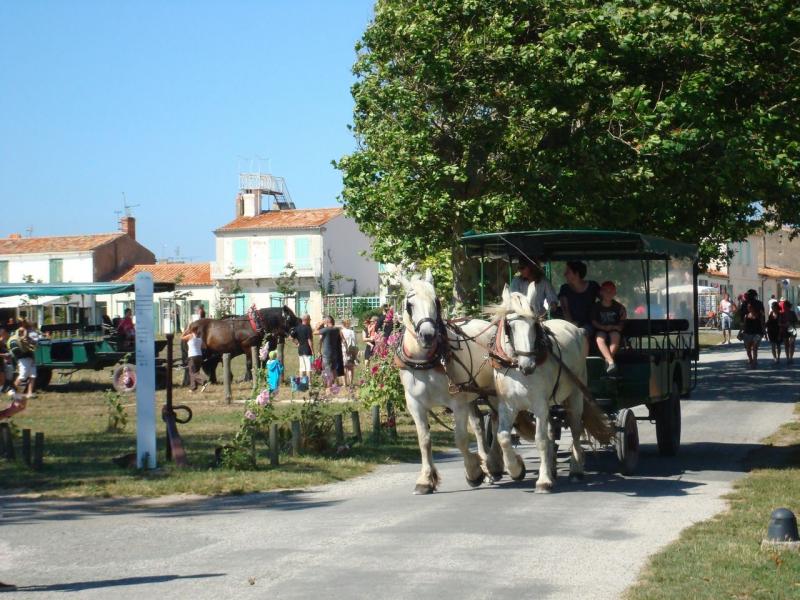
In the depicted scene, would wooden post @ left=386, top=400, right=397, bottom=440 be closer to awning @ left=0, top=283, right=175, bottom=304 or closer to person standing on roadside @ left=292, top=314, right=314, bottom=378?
person standing on roadside @ left=292, top=314, right=314, bottom=378

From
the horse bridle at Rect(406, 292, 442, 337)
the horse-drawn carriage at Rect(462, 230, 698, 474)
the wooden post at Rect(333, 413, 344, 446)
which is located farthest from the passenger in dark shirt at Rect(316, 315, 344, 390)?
the horse bridle at Rect(406, 292, 442, 337)

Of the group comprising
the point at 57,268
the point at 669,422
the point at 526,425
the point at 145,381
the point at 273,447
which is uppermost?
the point at 57,268

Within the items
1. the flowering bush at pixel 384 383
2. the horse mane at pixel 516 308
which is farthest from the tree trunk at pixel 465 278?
the horse mane at pixel 516 308

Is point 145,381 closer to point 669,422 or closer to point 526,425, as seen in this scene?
point 526,425

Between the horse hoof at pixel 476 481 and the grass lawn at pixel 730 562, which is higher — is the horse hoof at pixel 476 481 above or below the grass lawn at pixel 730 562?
above

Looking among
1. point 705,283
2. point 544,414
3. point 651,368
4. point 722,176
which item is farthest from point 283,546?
point 705,283

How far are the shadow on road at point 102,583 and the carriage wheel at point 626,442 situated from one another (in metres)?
6.18

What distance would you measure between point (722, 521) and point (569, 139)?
14257 millimetres

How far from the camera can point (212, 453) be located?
15602mm

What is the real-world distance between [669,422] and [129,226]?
7758 cm

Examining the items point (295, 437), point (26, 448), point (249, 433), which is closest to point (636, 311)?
point (295, 437)

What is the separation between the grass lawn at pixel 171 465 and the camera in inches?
508

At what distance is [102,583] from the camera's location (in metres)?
8.01

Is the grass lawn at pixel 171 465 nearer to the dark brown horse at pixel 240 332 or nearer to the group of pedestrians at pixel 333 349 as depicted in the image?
the group of pedestrians at pixel 333 349
